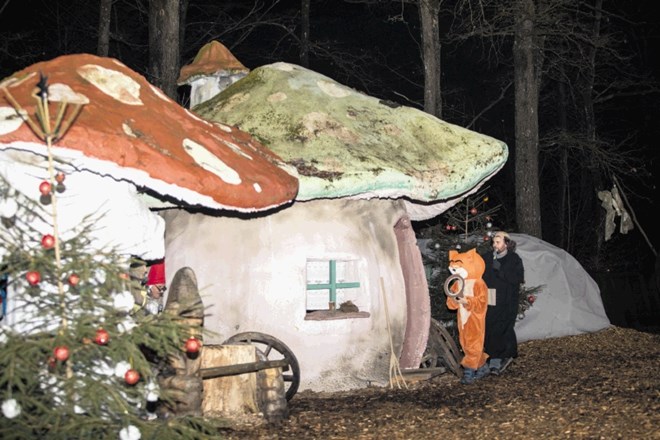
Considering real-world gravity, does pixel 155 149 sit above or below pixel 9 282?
above

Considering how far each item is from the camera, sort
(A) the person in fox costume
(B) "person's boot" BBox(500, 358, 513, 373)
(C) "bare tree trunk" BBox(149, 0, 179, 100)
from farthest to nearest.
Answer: (C) "bare tree trunk" BBox(149, 0, 179, 100) < (B) "person's boot" BBox(500, 358, 513, 373) < (A) the person in fox costume

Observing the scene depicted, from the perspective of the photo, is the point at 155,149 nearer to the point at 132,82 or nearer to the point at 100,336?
the point at 132,82

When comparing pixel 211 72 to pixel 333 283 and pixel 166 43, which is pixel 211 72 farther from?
pixel 333 283

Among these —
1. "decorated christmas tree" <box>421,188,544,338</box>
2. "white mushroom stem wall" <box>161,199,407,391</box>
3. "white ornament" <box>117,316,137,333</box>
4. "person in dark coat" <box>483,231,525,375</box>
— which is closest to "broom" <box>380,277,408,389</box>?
"white mushroom stem wall" <box>161,199,407,391</box>

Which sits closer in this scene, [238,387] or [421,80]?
[238,387]

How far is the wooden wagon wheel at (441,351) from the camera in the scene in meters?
9.76

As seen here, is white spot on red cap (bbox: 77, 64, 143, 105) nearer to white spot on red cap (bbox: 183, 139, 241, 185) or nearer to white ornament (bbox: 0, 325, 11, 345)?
white spot on red cap (bbox: 183, 139, 241, 185)

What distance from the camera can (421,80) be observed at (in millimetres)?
33625

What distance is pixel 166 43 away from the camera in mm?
12133

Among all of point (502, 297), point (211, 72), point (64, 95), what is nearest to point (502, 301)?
point (502, 297)

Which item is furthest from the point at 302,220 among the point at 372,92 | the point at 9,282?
Answer: the point at 372,92

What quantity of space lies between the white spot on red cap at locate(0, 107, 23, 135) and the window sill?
4191 mm

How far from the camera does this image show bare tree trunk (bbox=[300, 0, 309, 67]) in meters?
22.1

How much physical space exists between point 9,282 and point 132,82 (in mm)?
1930
